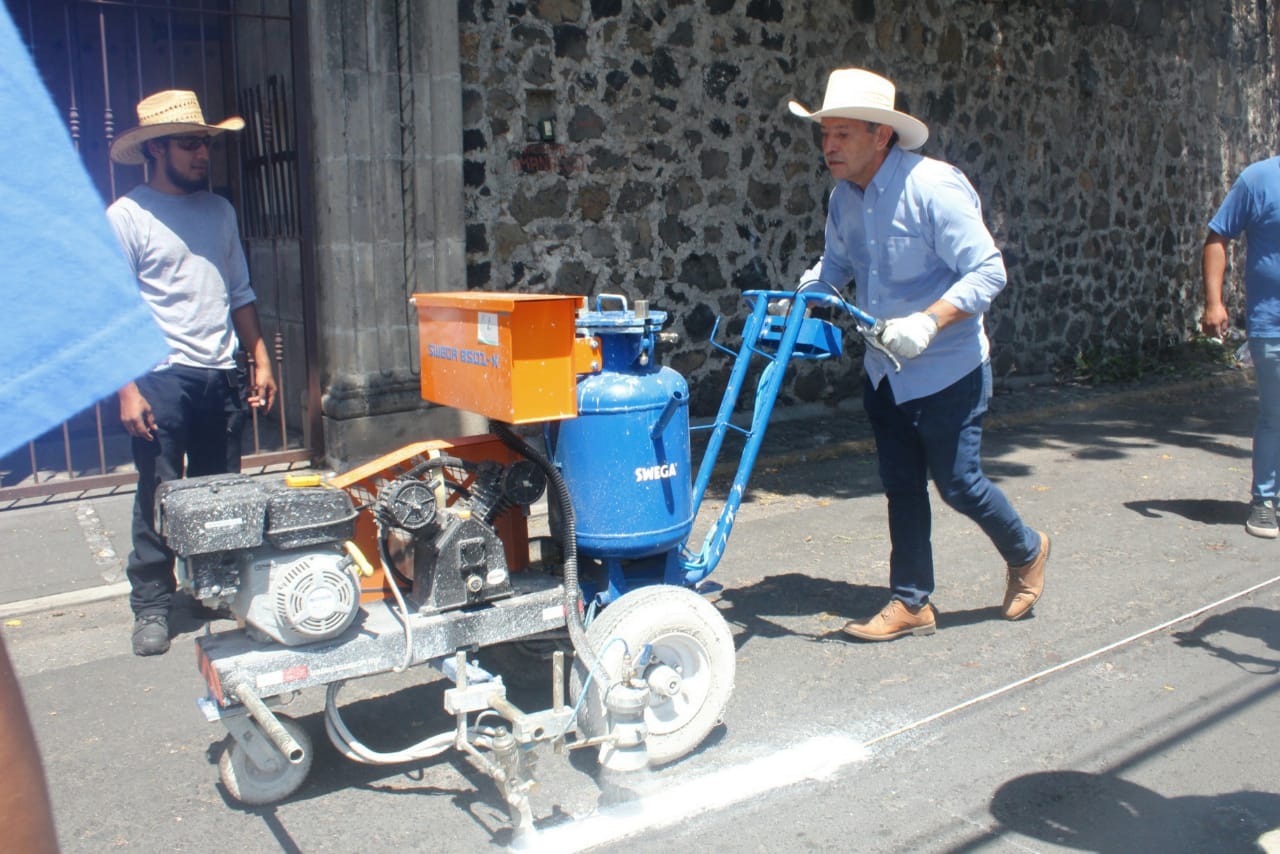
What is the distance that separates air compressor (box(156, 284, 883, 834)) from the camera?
3195 mm

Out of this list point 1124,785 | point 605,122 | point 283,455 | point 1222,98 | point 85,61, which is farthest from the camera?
point 1222,98

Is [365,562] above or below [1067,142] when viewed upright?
below

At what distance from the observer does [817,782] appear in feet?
11.8

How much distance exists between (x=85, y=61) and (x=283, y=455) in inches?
139

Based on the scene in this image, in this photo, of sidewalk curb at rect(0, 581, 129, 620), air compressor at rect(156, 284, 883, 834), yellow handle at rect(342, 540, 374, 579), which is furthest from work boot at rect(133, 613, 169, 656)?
yellow handle at rect(342, 540, 374, 579)

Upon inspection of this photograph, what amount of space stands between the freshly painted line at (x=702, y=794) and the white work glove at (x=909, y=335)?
4.18ft

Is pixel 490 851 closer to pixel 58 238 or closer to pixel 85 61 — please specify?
pixel 58 238

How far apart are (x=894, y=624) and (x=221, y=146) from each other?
615 cm

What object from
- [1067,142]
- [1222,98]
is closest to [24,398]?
[1067,142]

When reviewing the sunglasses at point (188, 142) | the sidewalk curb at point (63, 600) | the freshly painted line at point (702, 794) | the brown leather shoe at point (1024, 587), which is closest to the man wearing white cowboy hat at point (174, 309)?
the sunglasses at point (188, 142)

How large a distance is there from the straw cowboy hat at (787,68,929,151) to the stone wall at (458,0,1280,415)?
3665 millimetres

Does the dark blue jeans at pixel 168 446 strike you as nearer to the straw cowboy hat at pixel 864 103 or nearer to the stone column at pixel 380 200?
Result: the stone column at pixel 380 200

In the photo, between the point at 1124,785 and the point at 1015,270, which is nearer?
the point at 1124,785

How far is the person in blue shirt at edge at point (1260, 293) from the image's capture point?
613 centimetres
